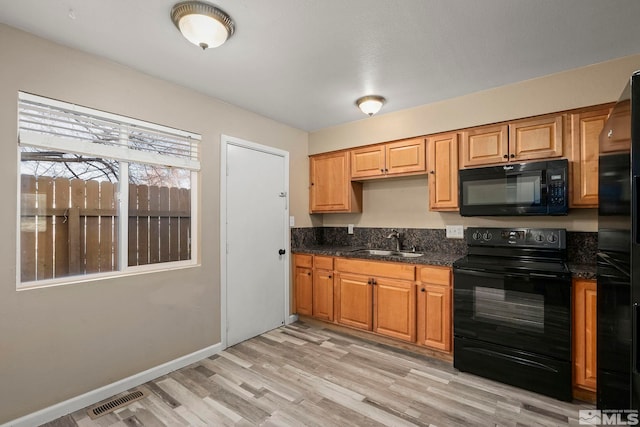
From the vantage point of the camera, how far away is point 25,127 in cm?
190

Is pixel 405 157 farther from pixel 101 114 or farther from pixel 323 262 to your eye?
pixel 101 114

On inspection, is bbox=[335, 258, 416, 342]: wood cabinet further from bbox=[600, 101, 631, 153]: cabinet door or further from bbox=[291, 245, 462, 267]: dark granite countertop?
bbox=[600, 101, 631, 153]: cabinet door

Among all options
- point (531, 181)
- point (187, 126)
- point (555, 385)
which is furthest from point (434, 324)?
point (187, 126)

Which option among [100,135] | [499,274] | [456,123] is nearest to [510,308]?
[499,274]

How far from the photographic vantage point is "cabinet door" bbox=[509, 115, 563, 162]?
243cm

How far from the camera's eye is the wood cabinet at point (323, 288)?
3418mm

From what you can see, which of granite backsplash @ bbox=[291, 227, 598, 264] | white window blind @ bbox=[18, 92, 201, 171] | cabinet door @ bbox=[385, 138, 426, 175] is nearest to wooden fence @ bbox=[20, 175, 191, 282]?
white window blind @ bbox=[18, 92, 201, 171]

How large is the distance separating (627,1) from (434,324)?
8.00 feet

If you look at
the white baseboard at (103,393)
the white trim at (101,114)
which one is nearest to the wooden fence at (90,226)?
the white trim at (101,114)

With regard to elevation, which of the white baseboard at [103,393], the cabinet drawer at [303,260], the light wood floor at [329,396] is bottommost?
the light wood floor at [329,396]

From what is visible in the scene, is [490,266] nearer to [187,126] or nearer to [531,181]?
[531,181]

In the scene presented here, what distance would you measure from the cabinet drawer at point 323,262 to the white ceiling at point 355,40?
1.75 m

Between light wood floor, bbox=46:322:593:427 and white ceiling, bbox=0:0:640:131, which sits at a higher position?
white ceiling, bbox=0:0:640:131

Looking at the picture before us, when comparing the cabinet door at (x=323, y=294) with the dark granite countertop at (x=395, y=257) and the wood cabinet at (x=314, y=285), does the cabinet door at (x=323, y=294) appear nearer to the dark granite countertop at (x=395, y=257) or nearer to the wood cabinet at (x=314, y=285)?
the wood cabinet at (x=314, y=285)
